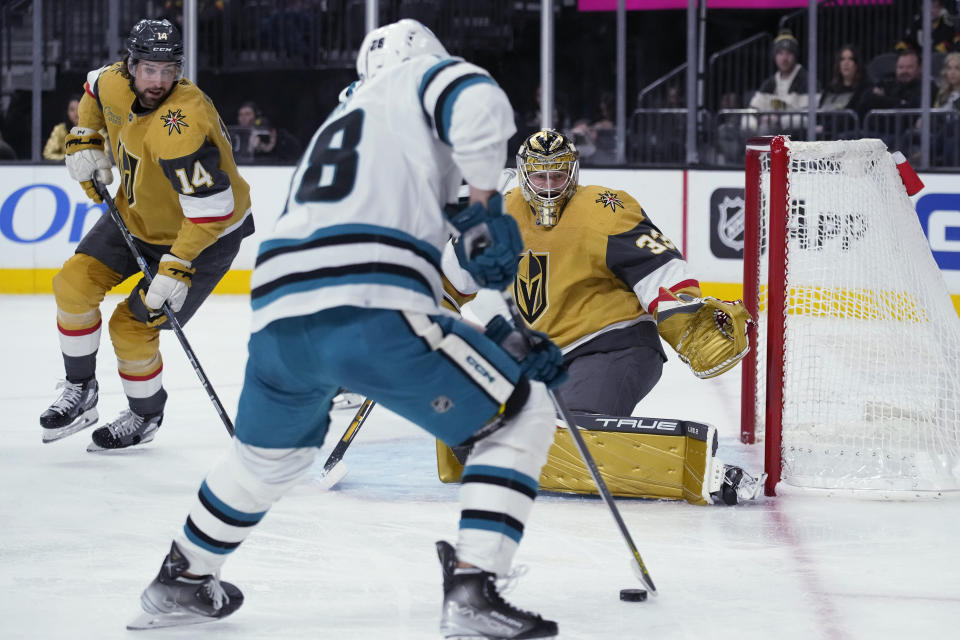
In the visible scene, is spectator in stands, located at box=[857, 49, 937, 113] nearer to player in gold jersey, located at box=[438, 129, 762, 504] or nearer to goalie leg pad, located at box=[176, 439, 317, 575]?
player in gold jersey, located at box=[438, 129, 762, 504]

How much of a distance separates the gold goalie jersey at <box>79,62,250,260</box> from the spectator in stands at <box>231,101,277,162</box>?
4602 millimetres

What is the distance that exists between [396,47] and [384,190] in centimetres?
27

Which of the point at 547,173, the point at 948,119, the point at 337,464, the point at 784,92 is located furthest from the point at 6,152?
the point at 547,173

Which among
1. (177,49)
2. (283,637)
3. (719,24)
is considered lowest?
(283,637)

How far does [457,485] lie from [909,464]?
116 centimetres

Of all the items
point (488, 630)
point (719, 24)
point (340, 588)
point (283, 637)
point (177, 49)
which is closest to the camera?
point (488, 630)

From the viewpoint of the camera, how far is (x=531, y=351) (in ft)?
7.22

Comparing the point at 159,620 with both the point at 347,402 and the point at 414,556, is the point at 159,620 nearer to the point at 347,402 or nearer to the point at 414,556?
the point at 414,556

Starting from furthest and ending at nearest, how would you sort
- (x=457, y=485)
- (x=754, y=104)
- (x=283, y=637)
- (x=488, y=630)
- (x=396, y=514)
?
1. (x=754, y=104)
2. (x=457, y=485)
3. (x=396, y=514)
4. (x=283, y=637)
5. (x=488, y=630)

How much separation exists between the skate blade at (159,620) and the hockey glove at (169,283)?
4.59ft

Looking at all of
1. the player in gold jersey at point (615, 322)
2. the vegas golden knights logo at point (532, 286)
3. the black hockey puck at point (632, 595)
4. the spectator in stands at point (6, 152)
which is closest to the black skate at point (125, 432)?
the player in gold jersey at point (615, 322)

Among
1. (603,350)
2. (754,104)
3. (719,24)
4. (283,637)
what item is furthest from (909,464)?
(719,24)

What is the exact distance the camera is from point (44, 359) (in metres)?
5.60

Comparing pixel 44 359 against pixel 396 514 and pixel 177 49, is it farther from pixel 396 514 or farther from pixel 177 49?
pixel 396 514
